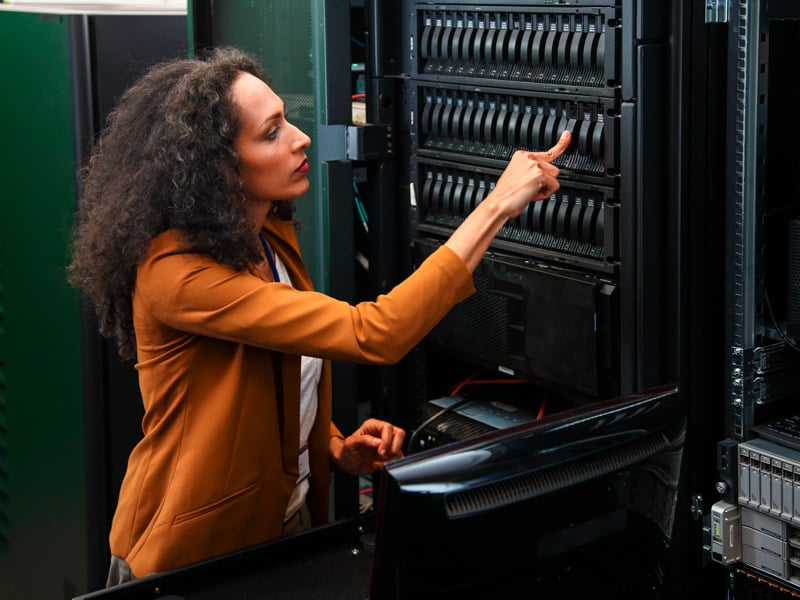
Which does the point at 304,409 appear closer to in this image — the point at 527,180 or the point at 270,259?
the point at 270,259

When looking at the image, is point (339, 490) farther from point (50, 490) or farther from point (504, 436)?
point (504, 436)

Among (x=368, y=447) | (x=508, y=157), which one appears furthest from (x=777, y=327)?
(x=368, y=447)

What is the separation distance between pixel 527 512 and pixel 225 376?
86cm

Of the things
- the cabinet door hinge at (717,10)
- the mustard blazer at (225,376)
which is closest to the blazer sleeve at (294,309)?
the mustard blazer at (225,376)

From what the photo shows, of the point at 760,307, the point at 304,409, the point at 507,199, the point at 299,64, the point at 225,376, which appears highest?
the point at 299,64

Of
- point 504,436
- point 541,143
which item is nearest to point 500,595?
point 504,436

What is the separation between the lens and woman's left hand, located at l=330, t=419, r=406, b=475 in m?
1.90

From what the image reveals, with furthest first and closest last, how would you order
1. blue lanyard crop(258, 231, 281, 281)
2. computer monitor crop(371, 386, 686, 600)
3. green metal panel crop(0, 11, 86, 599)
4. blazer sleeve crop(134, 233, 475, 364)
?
1. green metal panel crop(0, 11, 86, 599)
2. blue lanyard crop(258, 231, 281, 281)
3. blazer sleeve crop(134, 233, 475, 364)
4. computer monitor crop(371, 386, 686, 600)

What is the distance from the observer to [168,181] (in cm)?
177

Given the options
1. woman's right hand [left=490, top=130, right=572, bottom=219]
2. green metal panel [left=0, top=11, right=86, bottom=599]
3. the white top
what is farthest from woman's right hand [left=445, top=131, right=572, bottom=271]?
green metal panel [left=0, top=11, right=86, bottom=599]

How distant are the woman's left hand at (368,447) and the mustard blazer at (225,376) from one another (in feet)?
0.41

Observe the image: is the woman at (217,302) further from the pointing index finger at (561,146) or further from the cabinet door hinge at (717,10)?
the cabinet door hinge at (717,10)

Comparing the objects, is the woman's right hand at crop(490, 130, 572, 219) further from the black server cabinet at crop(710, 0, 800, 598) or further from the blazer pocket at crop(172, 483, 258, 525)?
the blazer pocket at crop(172, 483, 258, 525)

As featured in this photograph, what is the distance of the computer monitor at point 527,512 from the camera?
3.30 ft
